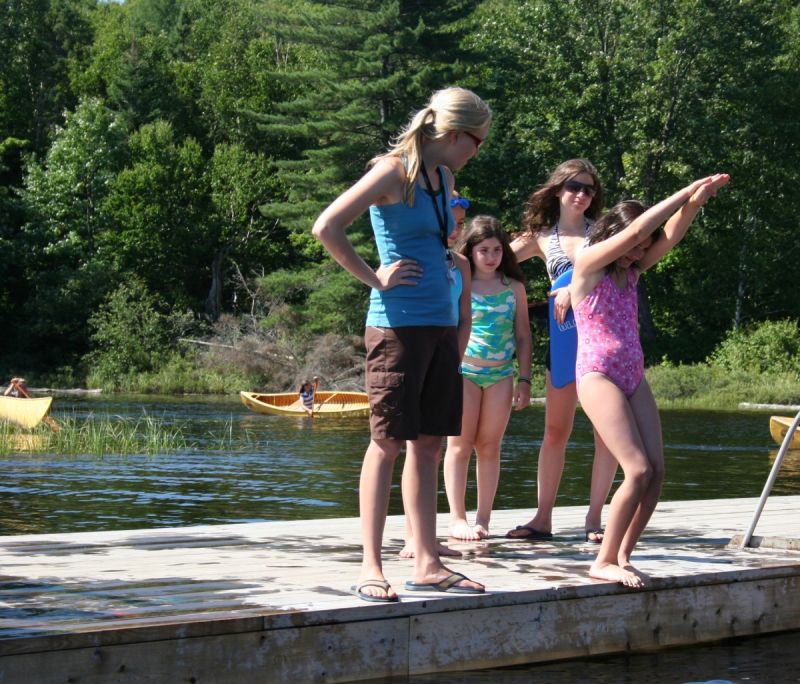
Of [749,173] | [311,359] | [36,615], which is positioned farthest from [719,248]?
[36,615]

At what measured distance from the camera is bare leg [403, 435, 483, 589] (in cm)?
502

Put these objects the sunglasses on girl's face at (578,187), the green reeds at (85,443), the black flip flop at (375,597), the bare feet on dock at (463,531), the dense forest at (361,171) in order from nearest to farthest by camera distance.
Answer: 1. the black flip flop at (375,597)
2. the sunglasses on girl's face at (578,187)
3. the bare feet on dock at (463,531)
4. the green reeds at (85,443)
5. the dense forest at (361,171)

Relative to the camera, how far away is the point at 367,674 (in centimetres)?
462

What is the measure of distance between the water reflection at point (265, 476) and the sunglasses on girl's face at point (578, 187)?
5.50 meters

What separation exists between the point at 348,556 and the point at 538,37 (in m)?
40.0

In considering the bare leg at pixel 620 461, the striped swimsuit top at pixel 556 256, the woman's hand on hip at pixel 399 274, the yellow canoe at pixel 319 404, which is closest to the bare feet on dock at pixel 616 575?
the bare leg at pixel 620 461

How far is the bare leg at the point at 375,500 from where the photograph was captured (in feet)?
16.0

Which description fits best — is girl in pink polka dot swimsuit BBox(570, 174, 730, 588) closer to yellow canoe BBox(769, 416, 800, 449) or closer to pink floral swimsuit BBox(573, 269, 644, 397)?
pink floral swimsuit BBox(573, 269, 644, 397)

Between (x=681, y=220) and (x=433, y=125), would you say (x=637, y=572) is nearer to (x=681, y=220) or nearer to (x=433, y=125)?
(x=681, y=220)

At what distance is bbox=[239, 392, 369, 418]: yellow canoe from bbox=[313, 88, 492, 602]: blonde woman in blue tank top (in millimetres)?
25521

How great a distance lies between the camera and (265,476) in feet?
51.4

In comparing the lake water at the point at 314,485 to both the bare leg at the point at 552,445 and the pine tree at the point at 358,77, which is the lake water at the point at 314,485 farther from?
the pine tree at the point at 358,77

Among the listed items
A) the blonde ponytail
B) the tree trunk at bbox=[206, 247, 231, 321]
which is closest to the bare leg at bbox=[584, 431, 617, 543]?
the blonde ponytail

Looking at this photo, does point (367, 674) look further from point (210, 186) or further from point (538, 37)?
point (210, 186)
